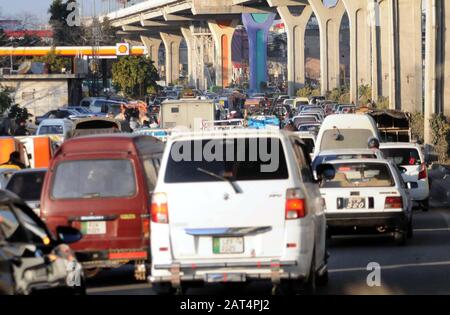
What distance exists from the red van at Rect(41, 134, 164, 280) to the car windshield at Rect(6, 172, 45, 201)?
3705mm

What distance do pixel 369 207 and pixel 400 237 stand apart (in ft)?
2.40

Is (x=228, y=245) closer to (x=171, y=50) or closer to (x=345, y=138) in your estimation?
(x=345, y=138)

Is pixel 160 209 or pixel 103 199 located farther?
pixel 103 199

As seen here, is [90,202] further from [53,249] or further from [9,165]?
[9,165]

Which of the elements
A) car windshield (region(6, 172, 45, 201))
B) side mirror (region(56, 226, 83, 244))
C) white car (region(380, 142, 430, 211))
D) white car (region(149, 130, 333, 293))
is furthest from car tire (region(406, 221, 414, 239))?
side mirror (region(56, 226, 83, 244))

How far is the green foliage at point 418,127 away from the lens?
51719mm

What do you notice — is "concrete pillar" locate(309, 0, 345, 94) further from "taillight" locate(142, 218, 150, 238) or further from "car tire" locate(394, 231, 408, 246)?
"taillight" locate(142, 218, 150, 238)

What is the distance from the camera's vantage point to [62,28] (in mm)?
121750

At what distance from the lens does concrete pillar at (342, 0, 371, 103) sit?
93.0 m

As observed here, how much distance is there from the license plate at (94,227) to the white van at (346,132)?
1499 centimetres

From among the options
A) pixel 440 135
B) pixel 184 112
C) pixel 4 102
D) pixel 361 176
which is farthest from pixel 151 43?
pixel 361 176

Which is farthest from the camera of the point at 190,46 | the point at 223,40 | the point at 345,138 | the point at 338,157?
the point at 190,46

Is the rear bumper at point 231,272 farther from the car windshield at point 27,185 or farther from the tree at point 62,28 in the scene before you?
the tree at point 62,28
